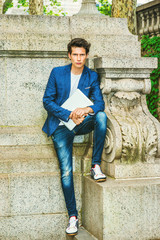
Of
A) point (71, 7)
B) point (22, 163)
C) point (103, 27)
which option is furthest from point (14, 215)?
point (71, 7)

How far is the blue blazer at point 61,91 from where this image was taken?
188 inches

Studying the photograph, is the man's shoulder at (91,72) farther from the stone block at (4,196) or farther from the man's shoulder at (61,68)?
the stone block at (4,196)

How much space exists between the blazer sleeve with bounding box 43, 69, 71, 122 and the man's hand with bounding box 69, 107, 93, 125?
6 centimetres

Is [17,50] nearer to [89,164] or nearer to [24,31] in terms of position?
[24,31]

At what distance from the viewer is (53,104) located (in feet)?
15.6

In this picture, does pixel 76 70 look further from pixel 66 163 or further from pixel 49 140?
pixel 66 163

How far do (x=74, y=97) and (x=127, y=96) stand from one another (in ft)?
2.11

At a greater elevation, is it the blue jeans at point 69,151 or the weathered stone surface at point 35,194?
the blue jeans at point 69,151

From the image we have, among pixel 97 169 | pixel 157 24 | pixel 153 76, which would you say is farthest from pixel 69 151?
pixel 157 24

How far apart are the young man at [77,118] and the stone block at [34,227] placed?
283 mm

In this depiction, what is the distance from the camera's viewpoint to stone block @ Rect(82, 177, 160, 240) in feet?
14.8

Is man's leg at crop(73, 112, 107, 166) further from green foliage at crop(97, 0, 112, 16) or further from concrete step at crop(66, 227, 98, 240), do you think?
green foliage at crop(97, 0, 112, 16)

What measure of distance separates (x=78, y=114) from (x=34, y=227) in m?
1.46

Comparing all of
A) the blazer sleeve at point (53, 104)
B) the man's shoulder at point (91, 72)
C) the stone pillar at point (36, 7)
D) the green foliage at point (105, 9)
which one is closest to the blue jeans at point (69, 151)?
the blazer sleeve at point (53, 104)
